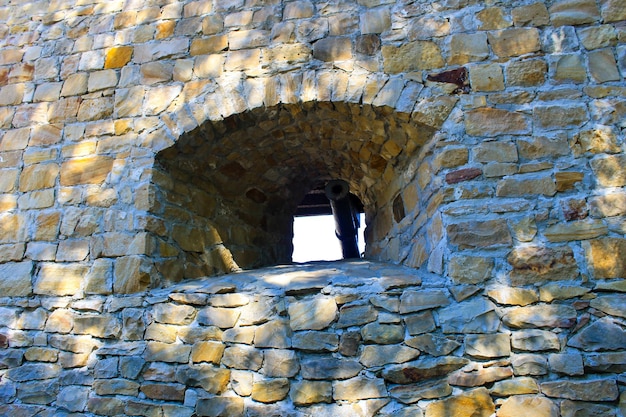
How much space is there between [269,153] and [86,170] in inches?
41.6

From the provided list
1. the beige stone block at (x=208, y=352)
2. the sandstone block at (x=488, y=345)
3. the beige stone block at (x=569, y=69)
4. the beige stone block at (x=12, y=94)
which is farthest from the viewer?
the beige stone block at (x=12, y=94)

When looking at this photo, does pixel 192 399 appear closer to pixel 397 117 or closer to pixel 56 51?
pixel 397 117

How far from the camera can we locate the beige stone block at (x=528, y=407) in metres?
1.68

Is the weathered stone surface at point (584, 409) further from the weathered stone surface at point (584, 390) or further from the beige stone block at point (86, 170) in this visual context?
the beige stone block at point (86, 170)

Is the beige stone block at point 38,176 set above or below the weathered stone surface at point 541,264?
above

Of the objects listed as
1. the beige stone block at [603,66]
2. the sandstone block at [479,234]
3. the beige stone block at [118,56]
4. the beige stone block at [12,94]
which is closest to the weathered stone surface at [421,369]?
the sandstone block at [479,234]

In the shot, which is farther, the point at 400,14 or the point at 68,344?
the point at 400,14

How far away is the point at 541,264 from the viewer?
1.85 metres

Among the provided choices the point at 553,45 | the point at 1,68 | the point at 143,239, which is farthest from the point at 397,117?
the point at 1,68

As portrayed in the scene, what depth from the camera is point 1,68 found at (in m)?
2.73

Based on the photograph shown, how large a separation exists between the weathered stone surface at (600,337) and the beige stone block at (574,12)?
148 centimetres

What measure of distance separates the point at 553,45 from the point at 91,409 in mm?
2857

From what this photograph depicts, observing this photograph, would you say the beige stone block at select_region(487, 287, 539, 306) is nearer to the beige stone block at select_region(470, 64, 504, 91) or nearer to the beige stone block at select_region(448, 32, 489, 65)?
the beige stone block at select_region(470, 64, 504, 91)

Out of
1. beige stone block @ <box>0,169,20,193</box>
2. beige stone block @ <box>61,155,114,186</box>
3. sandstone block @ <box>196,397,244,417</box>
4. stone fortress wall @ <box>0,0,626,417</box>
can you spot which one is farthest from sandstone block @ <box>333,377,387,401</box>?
beige stone block @ <box>0,169,20,193</box>
